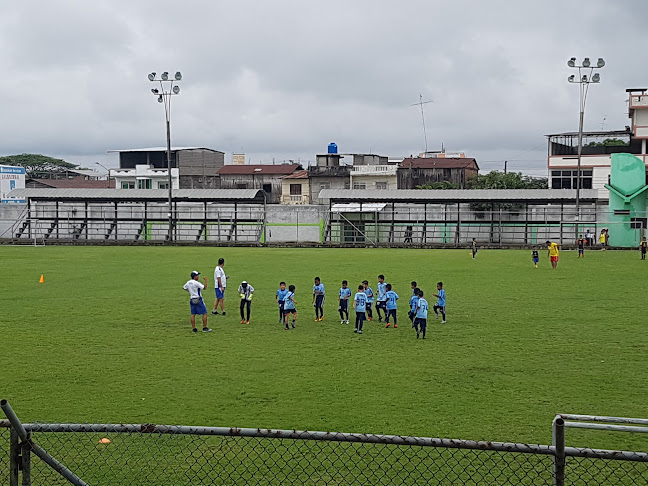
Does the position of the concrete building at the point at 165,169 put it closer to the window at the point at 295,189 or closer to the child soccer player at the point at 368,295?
the window at the point at 295,189

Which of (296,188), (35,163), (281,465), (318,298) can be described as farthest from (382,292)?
(35,163)

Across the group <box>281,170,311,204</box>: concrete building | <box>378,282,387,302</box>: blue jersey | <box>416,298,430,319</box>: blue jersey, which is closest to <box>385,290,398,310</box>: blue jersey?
<box>378,282,387,302</box>: blue jersey

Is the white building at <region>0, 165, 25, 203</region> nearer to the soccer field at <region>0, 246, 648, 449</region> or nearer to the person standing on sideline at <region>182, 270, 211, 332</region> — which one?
the soccer field at <region>0, 246, 648, 449</region>

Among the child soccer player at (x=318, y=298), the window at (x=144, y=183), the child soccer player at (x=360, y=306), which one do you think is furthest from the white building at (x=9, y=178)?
the child soccer player at (x=360, y=306)

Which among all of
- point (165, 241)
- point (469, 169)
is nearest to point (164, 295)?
point (165, 241)

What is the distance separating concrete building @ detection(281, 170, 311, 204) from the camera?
82.3 metres

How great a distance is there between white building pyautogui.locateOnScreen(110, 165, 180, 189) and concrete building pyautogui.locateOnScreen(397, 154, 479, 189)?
2763cm

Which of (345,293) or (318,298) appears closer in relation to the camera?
(345,293)

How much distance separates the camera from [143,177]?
282 ft

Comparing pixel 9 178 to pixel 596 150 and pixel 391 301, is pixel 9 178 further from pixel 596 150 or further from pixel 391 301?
pixel 391 301

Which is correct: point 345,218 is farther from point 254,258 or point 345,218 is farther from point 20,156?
point 20,156

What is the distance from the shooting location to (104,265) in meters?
37.8

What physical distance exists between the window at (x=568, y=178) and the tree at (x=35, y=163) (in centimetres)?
7665

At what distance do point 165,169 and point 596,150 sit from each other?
49076 millimetres
